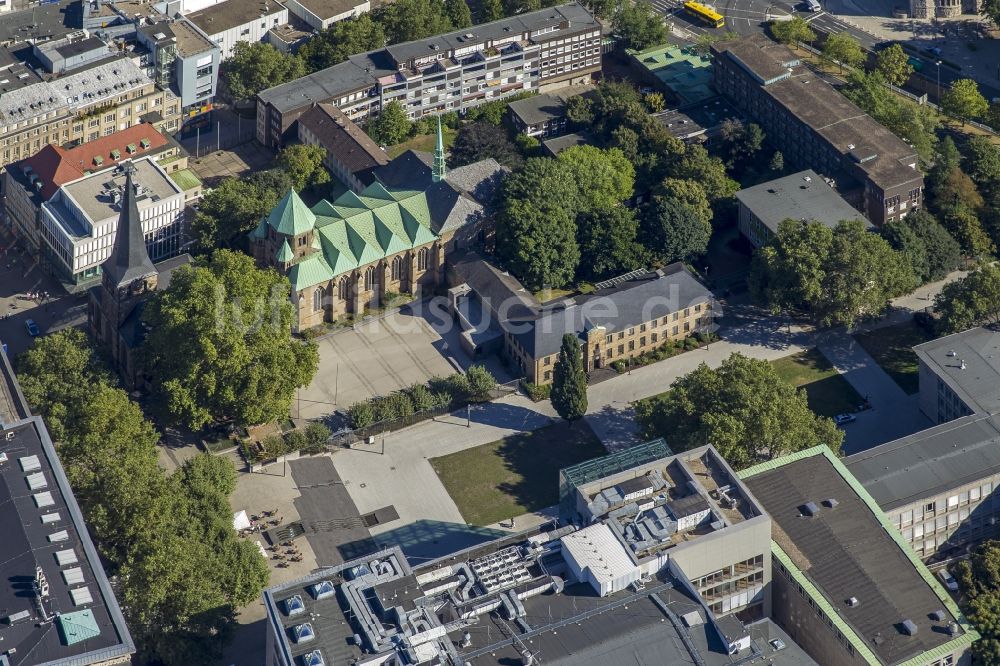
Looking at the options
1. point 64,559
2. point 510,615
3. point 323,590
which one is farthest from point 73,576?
point 510,615

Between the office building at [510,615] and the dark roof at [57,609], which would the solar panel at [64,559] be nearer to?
the dark roof at [57,609]

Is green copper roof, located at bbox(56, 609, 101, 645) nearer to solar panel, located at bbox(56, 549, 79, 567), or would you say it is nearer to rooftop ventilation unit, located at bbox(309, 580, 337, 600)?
solar panel, located at bbox(56, 549, 79, 567)

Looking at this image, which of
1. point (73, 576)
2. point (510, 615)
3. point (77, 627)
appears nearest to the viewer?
point (77, 627)

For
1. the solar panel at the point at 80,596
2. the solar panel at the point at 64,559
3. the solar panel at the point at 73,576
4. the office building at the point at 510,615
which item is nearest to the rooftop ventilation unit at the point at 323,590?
the office building at the point at 510,615

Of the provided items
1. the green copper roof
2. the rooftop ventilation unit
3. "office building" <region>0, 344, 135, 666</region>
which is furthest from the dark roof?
the rooftop ventilation unit

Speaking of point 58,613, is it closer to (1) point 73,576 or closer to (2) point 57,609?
(2) point 57,609

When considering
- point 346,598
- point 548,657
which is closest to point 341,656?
point 346,598

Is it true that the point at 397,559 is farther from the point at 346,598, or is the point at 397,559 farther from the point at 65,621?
the point at 65,621
